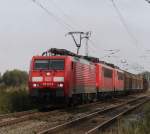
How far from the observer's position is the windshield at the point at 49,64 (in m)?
22.9

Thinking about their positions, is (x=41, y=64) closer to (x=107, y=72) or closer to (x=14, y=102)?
(x=14, y=102)

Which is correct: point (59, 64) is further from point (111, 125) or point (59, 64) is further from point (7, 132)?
point (7, 132)

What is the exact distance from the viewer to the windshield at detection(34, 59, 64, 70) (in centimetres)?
2294

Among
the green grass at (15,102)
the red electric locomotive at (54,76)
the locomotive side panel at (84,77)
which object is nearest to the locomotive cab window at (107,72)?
the locomotive side panel at (84,77)

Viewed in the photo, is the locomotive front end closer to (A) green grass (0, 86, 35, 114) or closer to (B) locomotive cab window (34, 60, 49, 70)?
(B) locomotive cab window (34, 60, 49, 70)

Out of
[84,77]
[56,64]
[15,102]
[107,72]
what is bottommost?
[15,102]

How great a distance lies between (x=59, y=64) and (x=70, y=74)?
78 cm

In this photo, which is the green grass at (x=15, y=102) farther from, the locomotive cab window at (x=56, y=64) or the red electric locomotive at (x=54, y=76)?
the locomotive cab window at (x=56, y=64)

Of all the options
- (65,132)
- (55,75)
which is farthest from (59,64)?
(65,132)

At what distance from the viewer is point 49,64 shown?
23.1 meters

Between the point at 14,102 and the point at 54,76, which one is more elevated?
the point at 54,76

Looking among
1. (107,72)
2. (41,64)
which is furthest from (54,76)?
(107,72)

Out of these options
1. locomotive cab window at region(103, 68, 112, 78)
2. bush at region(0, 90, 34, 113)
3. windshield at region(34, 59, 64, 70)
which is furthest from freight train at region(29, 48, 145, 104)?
locomotive cab window at region(103, 68, 112, 78)

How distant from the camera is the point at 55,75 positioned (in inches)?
893
